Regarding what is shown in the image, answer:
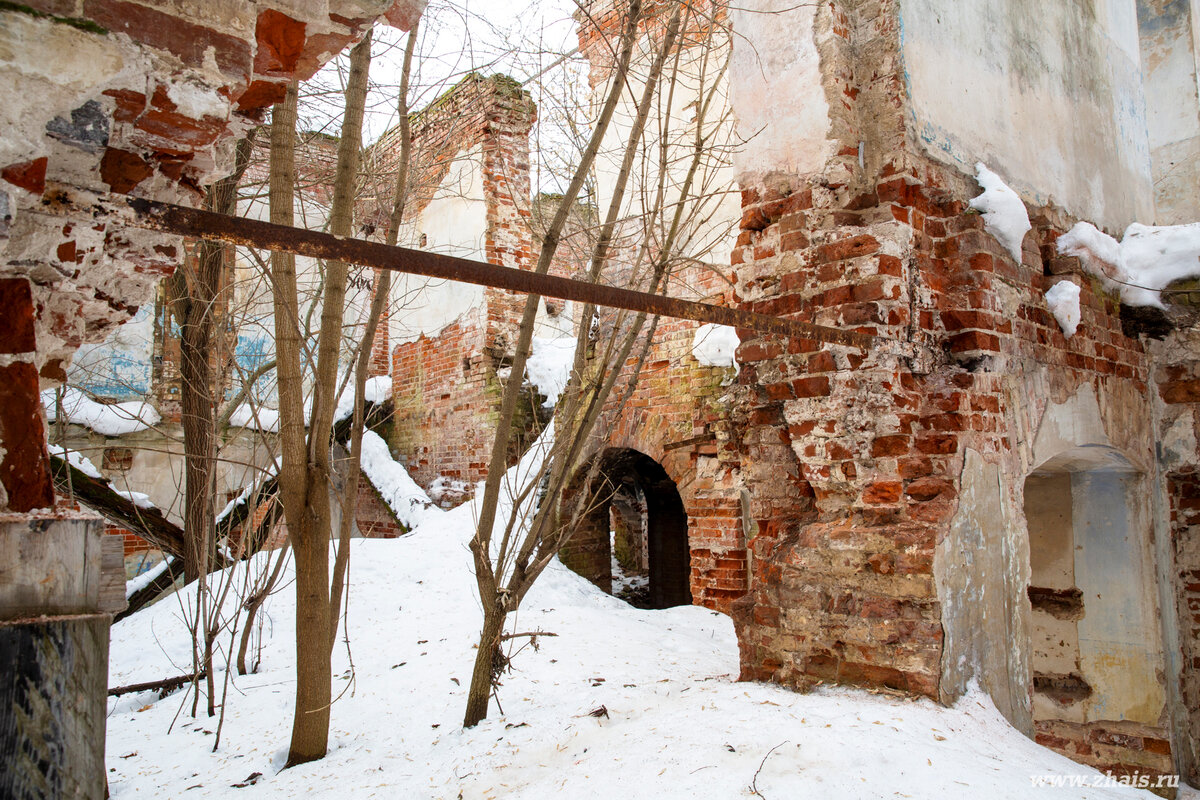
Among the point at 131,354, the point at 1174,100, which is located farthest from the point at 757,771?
the point at 1174,100

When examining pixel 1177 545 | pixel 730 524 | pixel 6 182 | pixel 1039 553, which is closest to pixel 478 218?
pixel 730 524

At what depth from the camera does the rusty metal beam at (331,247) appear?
1.34m

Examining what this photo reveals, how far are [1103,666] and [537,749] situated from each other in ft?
11.4

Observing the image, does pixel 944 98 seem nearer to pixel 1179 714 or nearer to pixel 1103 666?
pixel 1103 666

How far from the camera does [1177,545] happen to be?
A: 4391 millimetres

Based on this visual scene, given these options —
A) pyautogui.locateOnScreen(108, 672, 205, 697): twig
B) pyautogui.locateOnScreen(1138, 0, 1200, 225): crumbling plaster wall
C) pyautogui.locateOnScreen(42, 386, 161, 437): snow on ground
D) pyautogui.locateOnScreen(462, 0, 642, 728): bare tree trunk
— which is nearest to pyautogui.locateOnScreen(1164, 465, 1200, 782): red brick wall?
pyautogui.locateOnScreen(462, 0, 642, 728): bare tree trunk

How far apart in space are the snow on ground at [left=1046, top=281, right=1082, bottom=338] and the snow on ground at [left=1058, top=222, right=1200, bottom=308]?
49 centimetres

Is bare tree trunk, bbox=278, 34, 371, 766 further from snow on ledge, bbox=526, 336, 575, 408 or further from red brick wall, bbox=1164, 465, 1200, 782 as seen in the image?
snow on ledge, bbox=526, 336, 575, 408

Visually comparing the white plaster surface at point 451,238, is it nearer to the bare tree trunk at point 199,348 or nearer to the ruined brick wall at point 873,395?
the bare tree trunk at point 199,348

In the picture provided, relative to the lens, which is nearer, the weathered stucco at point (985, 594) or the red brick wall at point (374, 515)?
the weathered stucco at point (985, 594)

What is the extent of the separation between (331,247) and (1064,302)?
3.40m

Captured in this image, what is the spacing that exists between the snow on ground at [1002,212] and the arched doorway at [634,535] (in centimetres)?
264

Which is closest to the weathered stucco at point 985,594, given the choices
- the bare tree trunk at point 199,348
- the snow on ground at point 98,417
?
the bare tree trunk at point 199,348

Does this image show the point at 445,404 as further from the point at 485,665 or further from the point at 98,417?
the point at 485,665
